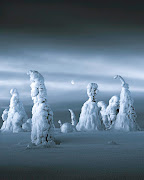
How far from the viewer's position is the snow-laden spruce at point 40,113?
76.8 ft

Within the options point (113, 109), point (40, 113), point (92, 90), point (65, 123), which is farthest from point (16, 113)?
point (40, 113)

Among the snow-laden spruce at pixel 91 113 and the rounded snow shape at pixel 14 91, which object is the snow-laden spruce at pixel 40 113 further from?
the rounded snow shape at pixel 14 91

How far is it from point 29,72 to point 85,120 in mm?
15567

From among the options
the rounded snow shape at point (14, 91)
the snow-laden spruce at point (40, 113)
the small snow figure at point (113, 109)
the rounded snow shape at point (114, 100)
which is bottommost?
the snow-laden spruce at point (40, 113)

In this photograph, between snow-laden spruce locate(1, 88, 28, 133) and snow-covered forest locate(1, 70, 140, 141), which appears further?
snow-laden spruce locate(1, 88, 28, 133)

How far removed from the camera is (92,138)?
90.6ft

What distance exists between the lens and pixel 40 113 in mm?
23375

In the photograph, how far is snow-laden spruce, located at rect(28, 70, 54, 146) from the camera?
2341 centimetres

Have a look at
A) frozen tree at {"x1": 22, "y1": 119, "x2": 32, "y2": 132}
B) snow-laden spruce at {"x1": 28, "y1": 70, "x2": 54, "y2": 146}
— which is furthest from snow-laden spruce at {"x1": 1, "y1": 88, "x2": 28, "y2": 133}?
snow-laden spruce at {"x1": 28, "y1": 70, "x2": 54, "y2": 146}

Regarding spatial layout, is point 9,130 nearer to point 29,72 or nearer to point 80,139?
point 80,139

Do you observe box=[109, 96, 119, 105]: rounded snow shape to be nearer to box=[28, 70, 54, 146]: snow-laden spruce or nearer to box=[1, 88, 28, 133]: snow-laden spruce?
box=[1, 88, 28, 133]: snow-laden spruce

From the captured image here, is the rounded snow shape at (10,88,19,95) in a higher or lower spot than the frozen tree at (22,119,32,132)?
higher

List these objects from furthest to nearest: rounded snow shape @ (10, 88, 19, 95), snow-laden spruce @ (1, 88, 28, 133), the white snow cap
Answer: snow-laden spruce @ (1, 88, 28, 133)
rounded snow shape @ (10, 88, 19, 95)
the white snow cap

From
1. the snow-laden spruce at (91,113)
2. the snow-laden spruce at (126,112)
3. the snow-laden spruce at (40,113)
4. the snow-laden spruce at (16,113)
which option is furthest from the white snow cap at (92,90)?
the snow-laden spruce at (40,113)
